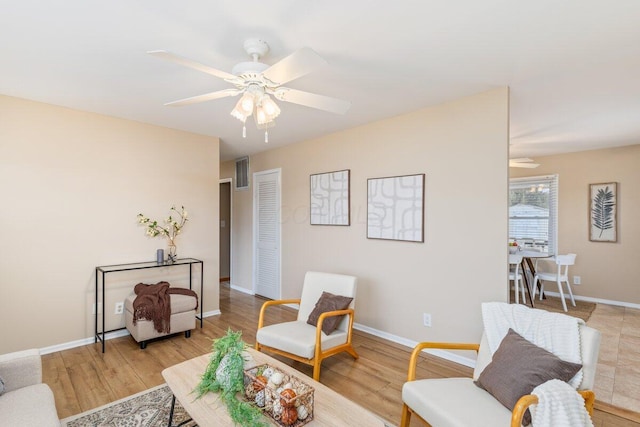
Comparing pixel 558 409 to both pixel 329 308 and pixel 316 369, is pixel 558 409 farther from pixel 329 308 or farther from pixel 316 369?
pixel 329 308

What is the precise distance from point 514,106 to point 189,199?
3920 mm

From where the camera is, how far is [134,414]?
2.13m

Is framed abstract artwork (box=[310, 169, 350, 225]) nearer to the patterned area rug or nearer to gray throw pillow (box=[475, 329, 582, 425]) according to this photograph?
gray throw pillow (box=[475, 329, 582, 425])

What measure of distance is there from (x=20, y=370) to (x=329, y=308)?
214 centimetres

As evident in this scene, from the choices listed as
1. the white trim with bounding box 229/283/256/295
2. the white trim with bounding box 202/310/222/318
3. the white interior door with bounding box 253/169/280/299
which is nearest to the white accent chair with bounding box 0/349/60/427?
the white trim with bounding box 202/310/222/318

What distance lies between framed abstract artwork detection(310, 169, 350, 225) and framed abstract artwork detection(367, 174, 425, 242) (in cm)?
39

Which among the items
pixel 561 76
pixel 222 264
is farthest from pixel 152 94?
pixel 222 264

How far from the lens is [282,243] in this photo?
494cm

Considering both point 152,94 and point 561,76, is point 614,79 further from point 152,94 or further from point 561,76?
point 152,94

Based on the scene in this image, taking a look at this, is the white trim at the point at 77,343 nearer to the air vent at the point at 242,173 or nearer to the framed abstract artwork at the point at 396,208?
the air vent at the point at 242,173

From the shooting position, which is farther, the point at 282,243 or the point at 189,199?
the point at 282,243

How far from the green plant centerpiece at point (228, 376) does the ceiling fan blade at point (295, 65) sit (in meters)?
1.53

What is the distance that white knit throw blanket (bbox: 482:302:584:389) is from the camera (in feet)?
5.46

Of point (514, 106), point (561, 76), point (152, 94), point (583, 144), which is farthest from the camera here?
point (583, 144)
